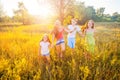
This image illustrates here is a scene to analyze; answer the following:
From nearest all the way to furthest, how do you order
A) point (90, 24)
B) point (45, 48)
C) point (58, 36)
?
point (45, 48), point (58, 36), point (90, 24)

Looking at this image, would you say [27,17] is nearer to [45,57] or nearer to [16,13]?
[16,13]

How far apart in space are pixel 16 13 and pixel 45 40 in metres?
54.9

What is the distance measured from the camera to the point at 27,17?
50281 mm

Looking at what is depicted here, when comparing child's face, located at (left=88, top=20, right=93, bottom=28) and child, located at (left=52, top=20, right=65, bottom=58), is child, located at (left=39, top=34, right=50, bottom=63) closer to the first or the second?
child, located at (left=52, top=20, right=65, bottom=58)

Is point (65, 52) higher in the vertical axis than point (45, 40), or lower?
lower

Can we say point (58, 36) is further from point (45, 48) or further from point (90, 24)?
point (90, 24)

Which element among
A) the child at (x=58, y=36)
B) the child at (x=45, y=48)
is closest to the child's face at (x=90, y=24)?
the child at (x=58, y=36)

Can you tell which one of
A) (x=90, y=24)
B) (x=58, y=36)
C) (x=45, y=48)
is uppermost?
(x=90, y=24)

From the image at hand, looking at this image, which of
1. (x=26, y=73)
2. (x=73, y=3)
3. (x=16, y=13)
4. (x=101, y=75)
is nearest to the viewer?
(x=101, y=75)

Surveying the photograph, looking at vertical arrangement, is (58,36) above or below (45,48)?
above

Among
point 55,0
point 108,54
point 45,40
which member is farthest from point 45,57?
point 55,0

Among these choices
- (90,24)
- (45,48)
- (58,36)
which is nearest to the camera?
(45,48)

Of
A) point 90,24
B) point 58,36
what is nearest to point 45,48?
point 58,36

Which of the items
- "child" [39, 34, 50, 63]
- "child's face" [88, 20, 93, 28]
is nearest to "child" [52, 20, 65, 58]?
"child" [39, 34, 50, 63]
